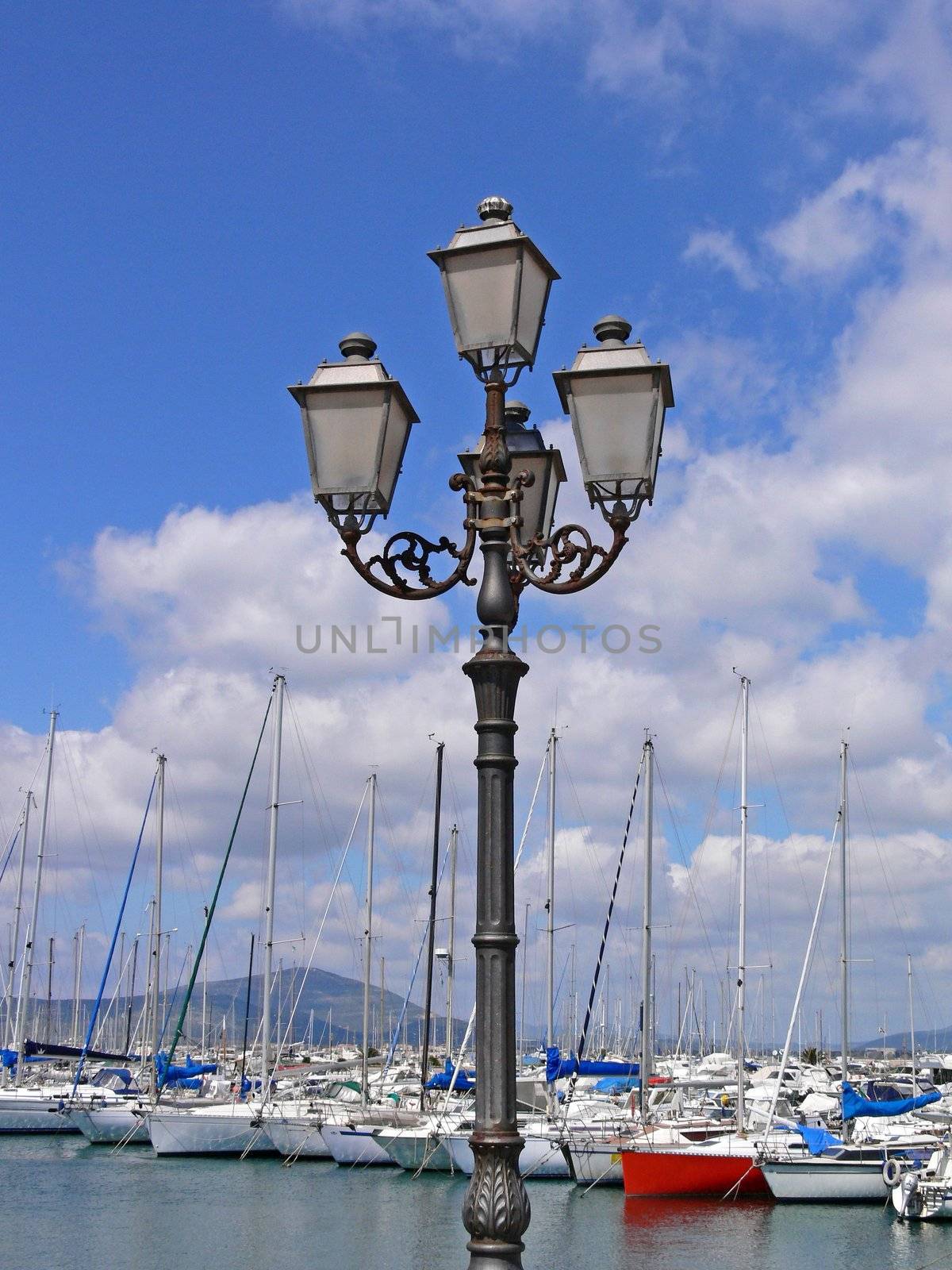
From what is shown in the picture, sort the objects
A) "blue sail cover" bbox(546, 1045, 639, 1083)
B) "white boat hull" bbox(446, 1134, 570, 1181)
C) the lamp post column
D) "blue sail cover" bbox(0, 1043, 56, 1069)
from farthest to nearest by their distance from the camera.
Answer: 1. "blue sail cover" bbox(0, 1043, 56, 1069)
2. "blue sail cover" bbox(546, 1045, 639, 1083)
3. "white boat hull" bbox(446, 1134, 570, 1181)
4. the lamp post column

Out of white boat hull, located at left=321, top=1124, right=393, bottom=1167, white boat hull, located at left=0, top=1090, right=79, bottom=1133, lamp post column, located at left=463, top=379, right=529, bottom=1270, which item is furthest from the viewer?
white boat hull, located at left=0, top=1090, right=79, bottom=1133

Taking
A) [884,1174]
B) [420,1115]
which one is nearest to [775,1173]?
[884,1174]

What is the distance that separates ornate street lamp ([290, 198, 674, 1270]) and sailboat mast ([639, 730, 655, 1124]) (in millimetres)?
31957

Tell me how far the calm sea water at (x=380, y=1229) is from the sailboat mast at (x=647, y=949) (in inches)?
119

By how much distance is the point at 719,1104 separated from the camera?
5219 centimetres

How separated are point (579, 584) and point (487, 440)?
0.84 meters

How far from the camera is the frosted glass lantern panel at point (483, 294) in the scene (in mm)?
6465

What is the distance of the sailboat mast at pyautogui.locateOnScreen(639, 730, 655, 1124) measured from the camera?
122 feet

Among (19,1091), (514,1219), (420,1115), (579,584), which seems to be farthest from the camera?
(19,1091)

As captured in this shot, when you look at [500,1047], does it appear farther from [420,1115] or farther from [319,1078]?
[319,1078]

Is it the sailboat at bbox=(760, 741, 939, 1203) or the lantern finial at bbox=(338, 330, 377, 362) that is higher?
the lantern finial at bbox=(338, 330, 377, 362)

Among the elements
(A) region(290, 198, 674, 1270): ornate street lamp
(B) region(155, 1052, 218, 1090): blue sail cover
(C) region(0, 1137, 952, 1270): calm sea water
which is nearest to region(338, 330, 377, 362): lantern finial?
(A) region(290, 198, 674, 1270): ornate street lamp

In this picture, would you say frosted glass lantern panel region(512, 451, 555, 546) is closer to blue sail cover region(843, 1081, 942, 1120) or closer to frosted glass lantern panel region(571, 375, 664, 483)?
frosted glass lantern panel region(571, 375, 664, 483)

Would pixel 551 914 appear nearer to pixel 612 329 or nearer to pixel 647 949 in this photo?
pixel 647 949
